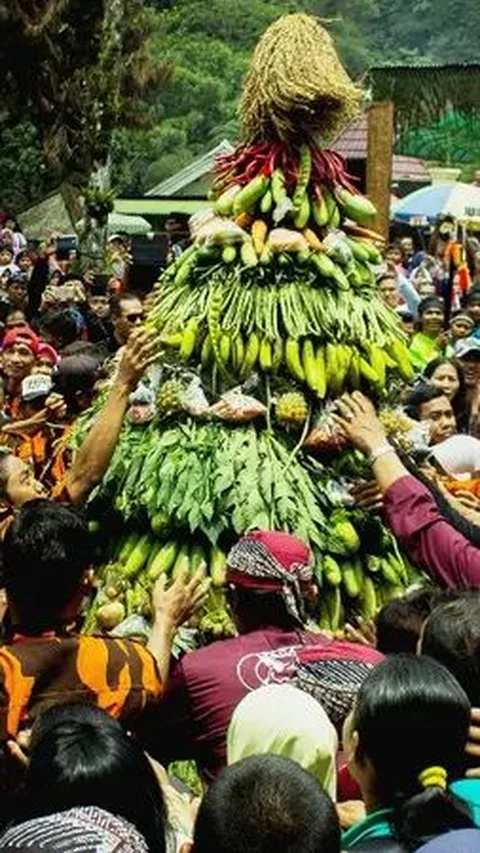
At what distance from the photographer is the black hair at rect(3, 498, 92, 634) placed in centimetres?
423

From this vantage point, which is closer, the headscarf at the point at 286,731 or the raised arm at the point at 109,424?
the headscarf at the point at 286,731

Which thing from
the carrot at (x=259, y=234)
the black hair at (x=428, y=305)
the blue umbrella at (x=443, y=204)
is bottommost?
the blue umbrella at (x=443, y=204)

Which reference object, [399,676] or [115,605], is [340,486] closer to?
[115,605]

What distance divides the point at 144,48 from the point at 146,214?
5.20 metres

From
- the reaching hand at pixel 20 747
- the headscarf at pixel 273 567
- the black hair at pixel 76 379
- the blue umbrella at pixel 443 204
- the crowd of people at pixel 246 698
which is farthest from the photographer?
the blue umbrella at pixel 443 204

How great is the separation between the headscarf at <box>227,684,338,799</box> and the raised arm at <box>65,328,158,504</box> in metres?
2.06

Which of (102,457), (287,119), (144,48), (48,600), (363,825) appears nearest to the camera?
(363,825)

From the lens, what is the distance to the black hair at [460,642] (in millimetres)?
3949

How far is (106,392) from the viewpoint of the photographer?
6.32m

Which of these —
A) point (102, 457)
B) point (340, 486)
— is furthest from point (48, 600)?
point (340, 486)

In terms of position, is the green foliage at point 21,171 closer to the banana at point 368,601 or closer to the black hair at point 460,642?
the banana at point 368,601

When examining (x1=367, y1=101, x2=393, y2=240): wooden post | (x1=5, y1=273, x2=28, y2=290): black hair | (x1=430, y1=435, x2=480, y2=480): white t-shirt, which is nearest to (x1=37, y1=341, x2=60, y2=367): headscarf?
(x1=367, y1=101, x2=393, y2=240): wooden post

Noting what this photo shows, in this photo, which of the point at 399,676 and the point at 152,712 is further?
the point at 152,712

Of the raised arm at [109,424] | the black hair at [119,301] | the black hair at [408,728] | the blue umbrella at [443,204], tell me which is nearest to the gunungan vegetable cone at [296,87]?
the raised arm at [109,424]
